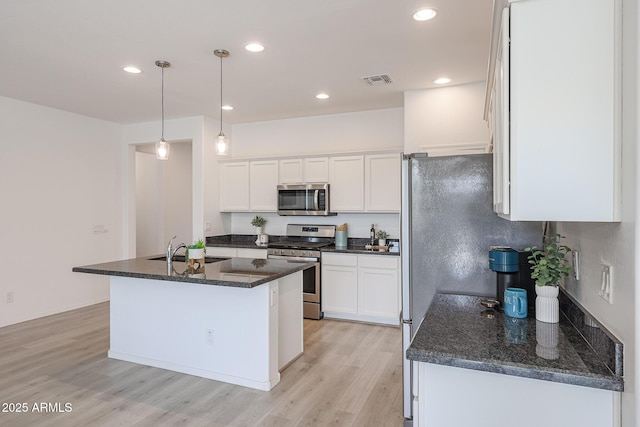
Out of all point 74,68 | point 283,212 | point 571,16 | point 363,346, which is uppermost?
point 74,68

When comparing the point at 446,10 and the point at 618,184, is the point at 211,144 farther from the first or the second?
the point at 618,184

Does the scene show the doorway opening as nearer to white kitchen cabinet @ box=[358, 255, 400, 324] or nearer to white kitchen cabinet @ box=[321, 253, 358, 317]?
white kitchen cabinet @ box=[321, 253, 358, 317]

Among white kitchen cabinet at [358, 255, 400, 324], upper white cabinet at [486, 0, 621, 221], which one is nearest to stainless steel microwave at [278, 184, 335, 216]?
white kitchen cabinet at [358, 255, 400, 324]

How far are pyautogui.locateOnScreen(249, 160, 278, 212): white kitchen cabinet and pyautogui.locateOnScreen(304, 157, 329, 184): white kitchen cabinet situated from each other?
466 mm

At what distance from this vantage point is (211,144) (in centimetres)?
551

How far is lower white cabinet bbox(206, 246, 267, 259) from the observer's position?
5.10 m

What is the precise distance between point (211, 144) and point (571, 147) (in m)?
4.92

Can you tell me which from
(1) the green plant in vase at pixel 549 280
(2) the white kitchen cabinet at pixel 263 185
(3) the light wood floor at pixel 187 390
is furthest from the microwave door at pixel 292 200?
(1) the green plant in vase at pixel 549 280

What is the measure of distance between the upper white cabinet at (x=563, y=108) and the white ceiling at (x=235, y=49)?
1365mm

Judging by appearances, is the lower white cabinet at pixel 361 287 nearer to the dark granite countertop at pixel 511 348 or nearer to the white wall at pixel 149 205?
the dark granite countertop at pixel 511 348

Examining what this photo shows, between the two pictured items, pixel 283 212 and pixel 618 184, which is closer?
pixel 618 184

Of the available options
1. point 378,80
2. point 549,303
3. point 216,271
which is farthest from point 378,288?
point 549,303

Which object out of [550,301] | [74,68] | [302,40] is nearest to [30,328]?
[74,68]

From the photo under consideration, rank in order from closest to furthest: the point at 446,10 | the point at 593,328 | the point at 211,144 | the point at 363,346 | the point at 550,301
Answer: the point at 593,328
the point at 550,301
the point at 446,10
the point at 363,346
the point at 211,144
